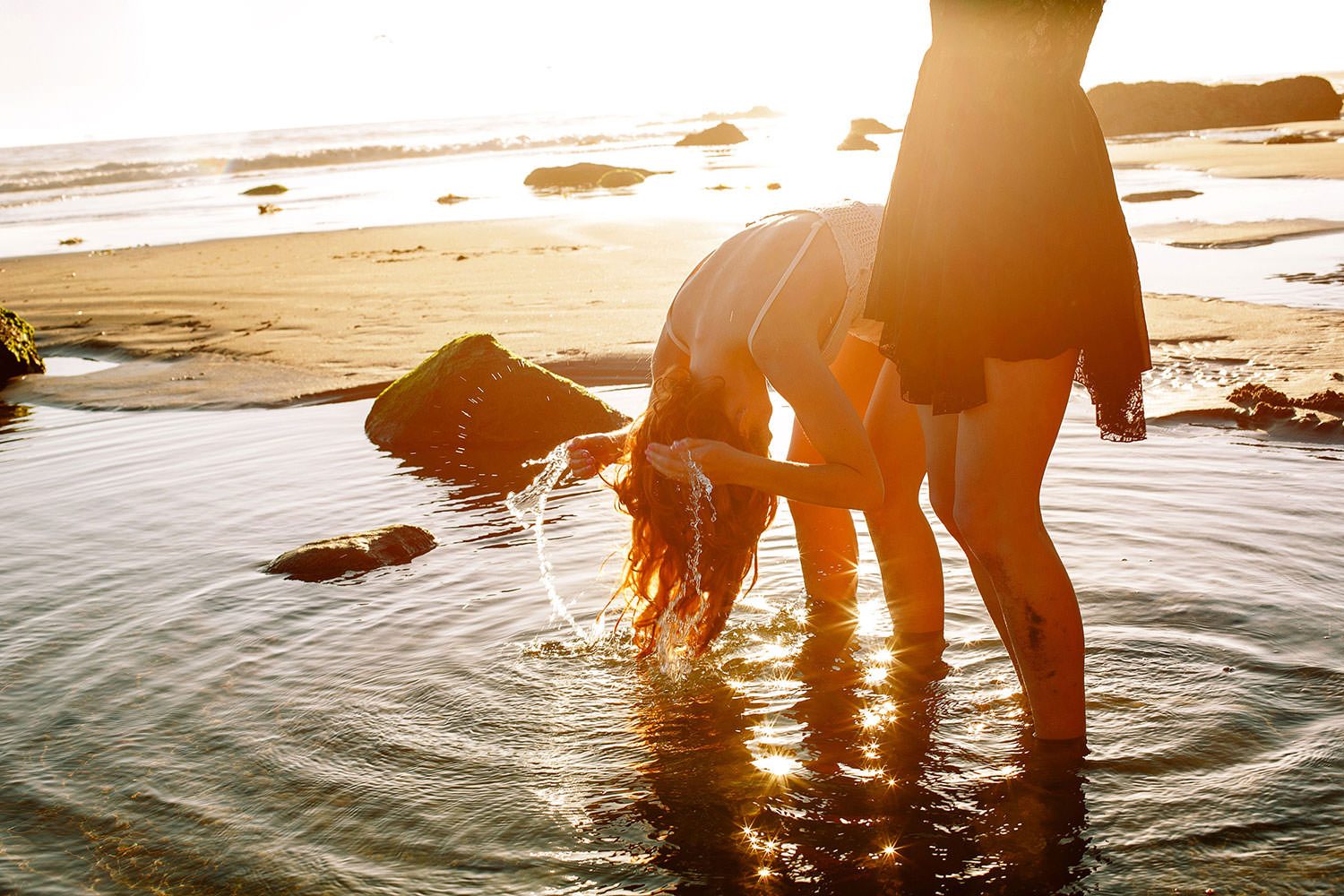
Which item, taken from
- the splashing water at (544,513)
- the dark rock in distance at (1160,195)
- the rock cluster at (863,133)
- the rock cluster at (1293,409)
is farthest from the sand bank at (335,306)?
the rock cluster at (863,133)

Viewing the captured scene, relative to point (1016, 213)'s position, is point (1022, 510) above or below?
below

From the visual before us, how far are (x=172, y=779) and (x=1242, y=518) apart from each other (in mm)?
3986

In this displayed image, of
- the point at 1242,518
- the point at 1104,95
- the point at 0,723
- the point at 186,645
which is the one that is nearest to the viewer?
the point at 0,723

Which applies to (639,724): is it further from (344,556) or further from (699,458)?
(344,556)

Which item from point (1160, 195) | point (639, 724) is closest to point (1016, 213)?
point (639, 724)

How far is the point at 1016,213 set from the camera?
98.7 inches

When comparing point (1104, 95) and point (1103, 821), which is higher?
point (1104, 95)

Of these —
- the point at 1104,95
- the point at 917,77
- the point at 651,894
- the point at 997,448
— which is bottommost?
the point at 651,894

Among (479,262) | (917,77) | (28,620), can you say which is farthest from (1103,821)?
(479,262)

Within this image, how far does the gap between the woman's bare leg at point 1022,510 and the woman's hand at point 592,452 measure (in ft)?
3.74

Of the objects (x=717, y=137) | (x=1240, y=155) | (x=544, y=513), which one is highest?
(x=717, y=137)

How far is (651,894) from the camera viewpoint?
252cm

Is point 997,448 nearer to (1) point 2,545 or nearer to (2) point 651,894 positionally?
(2) point 651,894

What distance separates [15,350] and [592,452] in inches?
306
